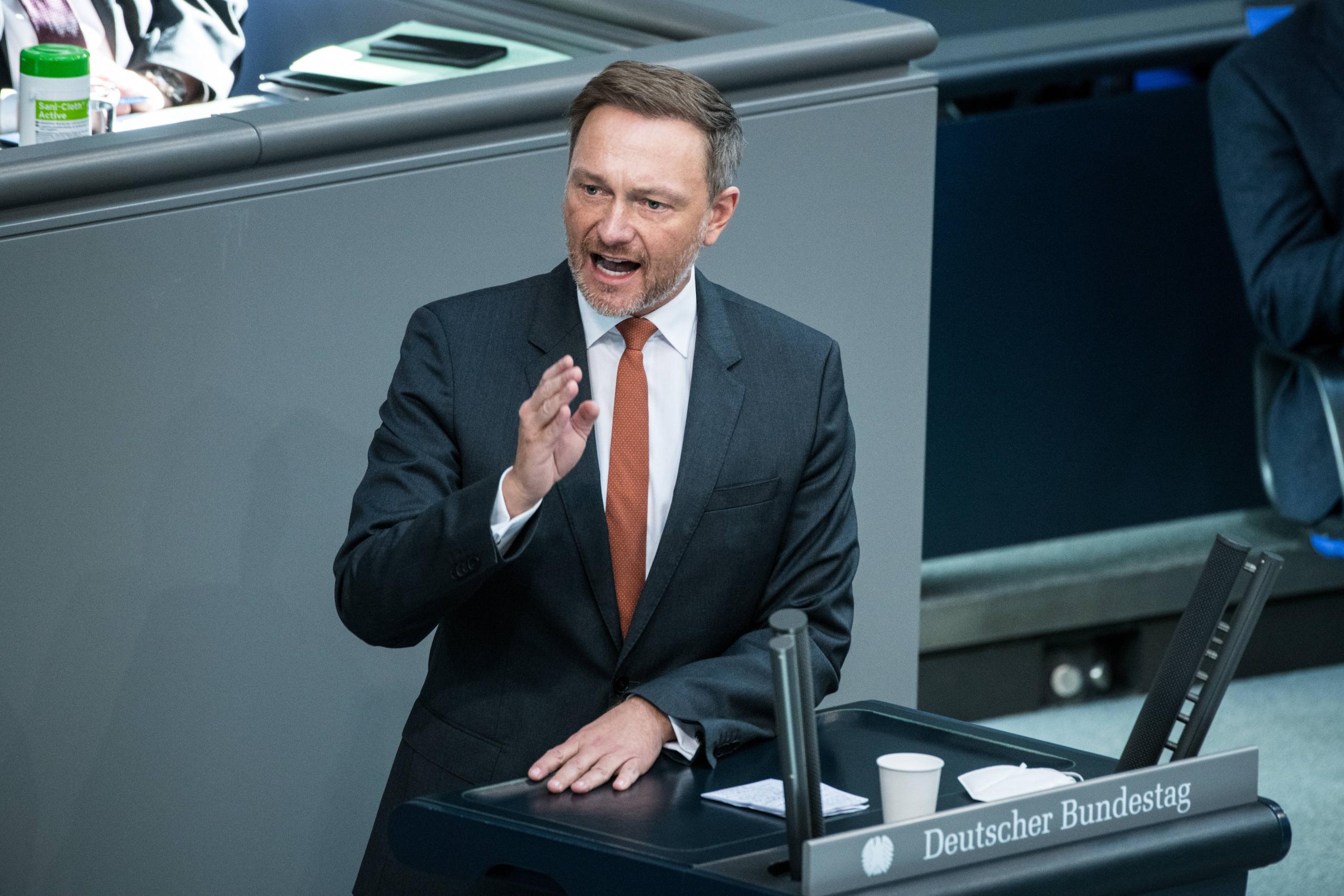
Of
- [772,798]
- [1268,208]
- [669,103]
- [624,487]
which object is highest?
[1268,208]

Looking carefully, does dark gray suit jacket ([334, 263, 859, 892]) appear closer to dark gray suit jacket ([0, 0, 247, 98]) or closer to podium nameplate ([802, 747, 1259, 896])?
podium nameplate ([802, 747, 1259, 896])

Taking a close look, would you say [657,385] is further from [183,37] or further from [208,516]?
[183,37]

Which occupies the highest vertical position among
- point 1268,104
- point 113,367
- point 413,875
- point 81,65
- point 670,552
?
point 1268,104

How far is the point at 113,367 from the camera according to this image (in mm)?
2406

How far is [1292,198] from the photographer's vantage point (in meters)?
3.82

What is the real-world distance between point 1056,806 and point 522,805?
472 mm

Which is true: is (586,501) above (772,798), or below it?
above

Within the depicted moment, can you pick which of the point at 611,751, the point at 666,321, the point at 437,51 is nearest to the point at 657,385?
the point at 666,321

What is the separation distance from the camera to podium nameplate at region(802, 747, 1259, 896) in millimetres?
1474

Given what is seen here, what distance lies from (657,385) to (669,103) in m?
0.30

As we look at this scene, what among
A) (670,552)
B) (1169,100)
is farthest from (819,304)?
(1169,100)

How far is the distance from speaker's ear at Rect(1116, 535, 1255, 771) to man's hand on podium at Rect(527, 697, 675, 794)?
442 millimetres

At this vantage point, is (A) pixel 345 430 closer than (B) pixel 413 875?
No

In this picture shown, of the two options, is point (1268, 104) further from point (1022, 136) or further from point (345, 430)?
point (345, 430)
